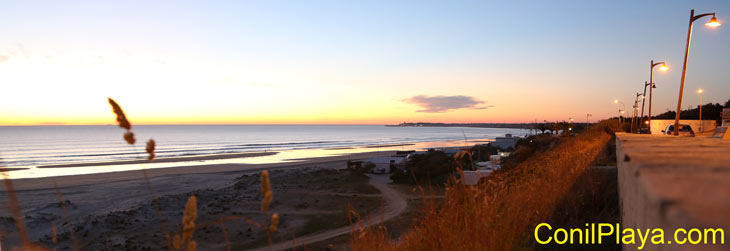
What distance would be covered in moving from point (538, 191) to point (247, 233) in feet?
42.4

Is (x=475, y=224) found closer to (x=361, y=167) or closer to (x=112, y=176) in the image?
(x=361, y=167)

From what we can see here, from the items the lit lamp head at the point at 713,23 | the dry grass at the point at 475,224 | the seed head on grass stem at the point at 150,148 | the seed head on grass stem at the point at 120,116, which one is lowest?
the dry grass at the point at 475,224

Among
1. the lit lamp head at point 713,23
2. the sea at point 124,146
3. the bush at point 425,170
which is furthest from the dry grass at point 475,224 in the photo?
the bush at point 425,170

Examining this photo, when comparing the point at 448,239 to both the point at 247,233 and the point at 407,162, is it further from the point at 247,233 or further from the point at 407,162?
the point at 407,162

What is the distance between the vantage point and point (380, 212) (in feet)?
59.0

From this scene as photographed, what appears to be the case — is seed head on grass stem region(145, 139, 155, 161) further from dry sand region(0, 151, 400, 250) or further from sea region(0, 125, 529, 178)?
dry sand region(0, 151, 400, 250)

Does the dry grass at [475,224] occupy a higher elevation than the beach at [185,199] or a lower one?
higher

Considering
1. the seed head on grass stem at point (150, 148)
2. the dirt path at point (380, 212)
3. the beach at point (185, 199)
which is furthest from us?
the beach at point (185, 199)

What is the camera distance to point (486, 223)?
317 cm

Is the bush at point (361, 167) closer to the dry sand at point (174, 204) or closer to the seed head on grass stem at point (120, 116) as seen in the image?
the dry sand at point (174, 204)

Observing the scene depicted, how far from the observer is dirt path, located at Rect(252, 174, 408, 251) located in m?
14.0

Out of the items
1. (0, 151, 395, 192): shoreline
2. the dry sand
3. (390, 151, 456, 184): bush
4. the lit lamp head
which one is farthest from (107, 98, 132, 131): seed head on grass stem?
(0, 151, 395, 192): shoreline

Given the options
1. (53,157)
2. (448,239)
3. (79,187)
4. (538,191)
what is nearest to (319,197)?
(79,187)

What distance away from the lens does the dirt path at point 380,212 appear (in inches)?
552
